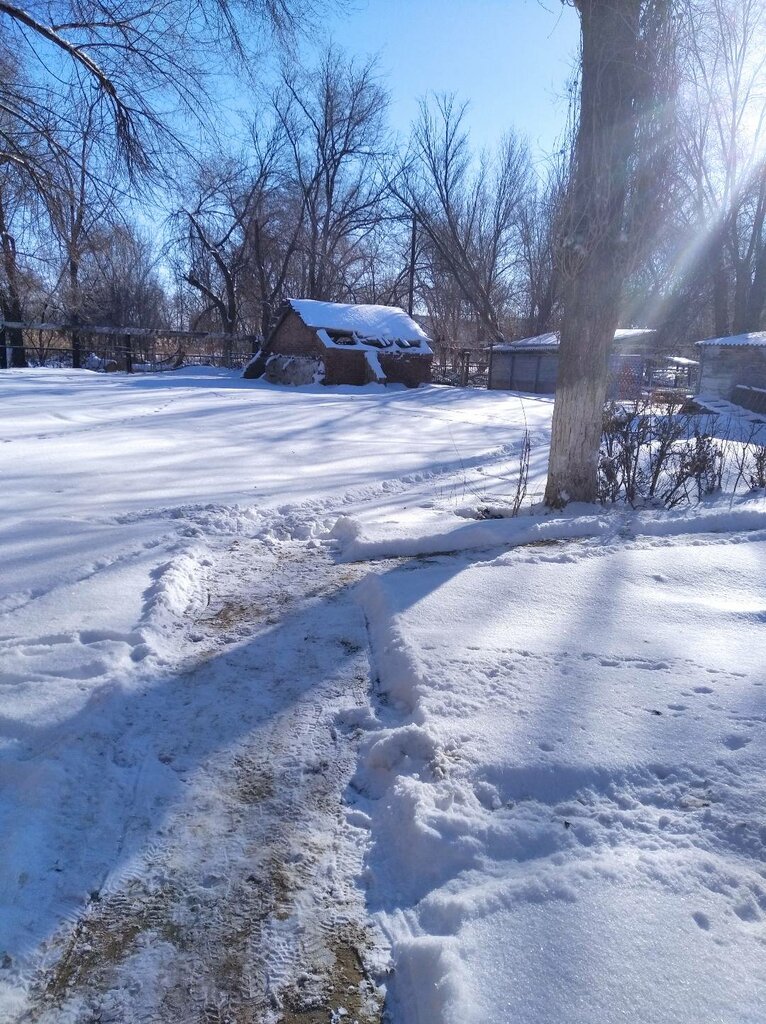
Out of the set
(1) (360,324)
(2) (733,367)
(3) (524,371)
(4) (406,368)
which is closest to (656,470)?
(4) (406,368)

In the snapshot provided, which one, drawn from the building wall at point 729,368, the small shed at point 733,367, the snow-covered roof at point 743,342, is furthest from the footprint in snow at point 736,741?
the building wall at point 729,368

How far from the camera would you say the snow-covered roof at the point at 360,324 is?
22.4 m

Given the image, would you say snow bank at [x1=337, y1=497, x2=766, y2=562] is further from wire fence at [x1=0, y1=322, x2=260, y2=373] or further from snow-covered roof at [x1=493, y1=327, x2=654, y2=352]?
wire fence at [x1=0, y1=322, x2=260, y2=373]

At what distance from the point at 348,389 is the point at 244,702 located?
18193mm

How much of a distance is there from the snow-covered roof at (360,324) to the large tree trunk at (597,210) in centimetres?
1679

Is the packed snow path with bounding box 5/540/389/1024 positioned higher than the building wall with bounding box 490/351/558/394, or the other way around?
the building wall with bounding box 490/351/558/394

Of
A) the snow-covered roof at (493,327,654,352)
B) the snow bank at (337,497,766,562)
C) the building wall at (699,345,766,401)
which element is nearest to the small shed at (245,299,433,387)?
the snow-covered roof at (493,327,654,352)

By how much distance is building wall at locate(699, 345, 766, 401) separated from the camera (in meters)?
20.9

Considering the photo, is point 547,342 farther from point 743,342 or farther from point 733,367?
point 743,342

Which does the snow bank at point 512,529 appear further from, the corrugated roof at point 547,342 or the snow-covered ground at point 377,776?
the corrugated roof at point 547,342

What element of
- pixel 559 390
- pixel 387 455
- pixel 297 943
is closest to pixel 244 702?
pixel 297 943

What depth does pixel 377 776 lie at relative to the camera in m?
2.50

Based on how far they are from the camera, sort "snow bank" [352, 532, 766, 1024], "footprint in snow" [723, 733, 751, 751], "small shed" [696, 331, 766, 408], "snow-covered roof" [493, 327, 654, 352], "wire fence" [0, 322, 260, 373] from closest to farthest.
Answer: "snow bank" [352, 532, 766, 1024]
"footprint in snow" [723, 733, 751, 751]
"small shed" [696, 331, 766, 408]
"wire fence" [0, 322, 260, 373]
"snow-covered roof" [493, 327, 654, 352]

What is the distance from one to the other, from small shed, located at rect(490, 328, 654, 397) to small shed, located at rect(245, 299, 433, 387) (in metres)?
4.18
